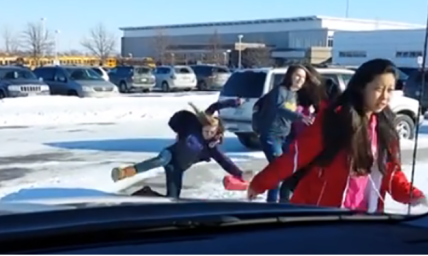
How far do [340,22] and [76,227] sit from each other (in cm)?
9748

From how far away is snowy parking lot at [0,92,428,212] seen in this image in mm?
9602

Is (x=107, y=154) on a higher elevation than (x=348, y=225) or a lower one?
lower

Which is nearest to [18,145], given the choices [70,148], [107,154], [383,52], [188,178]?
A: [70,148]

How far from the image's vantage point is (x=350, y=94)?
13.7 ft

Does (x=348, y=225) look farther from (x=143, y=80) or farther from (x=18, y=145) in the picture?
(x=143, y=80)

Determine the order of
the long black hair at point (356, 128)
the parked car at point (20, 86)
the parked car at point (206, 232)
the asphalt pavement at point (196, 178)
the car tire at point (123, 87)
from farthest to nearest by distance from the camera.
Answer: the car tire at point (123, 87), the parked car at point (20, 86), the asphalt pavement at point (196, 178), the long black hair at point (356, 128), the parked car at point (206, 232)

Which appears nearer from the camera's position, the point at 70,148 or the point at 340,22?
the point at 70,148

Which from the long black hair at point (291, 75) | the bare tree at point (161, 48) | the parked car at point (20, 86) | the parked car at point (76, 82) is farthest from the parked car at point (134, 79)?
the bare tree at point (161, 48)

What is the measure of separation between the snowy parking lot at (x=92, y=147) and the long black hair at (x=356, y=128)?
2.45 metres

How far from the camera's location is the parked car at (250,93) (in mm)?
13617

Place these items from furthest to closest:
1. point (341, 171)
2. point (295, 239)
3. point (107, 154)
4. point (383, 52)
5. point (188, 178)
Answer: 1. point (383, 52)
2. point (107, 154)
3. point (188, 178)
4. point (341, 171)
5. point (295, 239)

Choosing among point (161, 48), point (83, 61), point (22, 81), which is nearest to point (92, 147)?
point (22, 81)

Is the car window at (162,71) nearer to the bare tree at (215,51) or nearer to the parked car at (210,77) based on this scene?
the parked car at (210,77)

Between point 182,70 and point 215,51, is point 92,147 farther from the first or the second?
point 215,51
